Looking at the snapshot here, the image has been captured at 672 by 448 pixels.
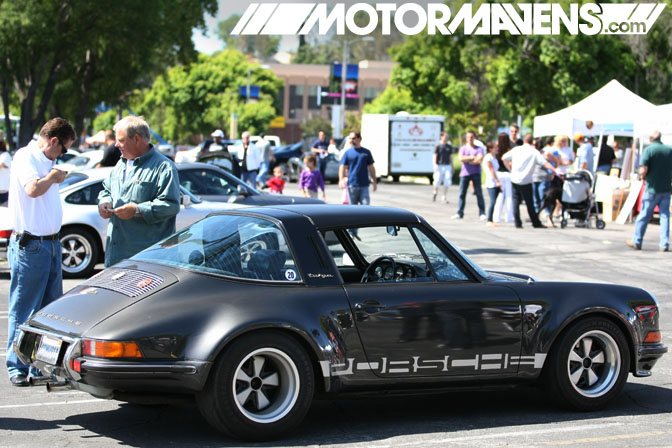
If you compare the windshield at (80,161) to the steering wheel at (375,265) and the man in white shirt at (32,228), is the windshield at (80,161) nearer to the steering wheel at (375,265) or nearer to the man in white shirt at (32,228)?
the man in white shirt at (32,228)

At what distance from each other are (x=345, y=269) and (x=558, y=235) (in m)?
13.1

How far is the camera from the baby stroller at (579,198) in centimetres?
2000

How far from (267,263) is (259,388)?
726 mm

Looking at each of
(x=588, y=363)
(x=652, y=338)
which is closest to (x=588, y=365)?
(x=588, y=363)

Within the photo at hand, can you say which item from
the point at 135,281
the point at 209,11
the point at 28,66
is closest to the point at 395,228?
the point at 135,281

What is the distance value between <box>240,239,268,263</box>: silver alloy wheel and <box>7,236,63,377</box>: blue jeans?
151 cm

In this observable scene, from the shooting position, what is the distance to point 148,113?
9700 cm

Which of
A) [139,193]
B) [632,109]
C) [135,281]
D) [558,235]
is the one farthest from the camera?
[632,109]

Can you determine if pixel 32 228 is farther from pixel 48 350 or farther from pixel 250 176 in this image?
pixel 250 176

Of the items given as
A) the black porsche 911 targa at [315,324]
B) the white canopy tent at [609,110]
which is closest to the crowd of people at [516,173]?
the white canopy tent at [609,110]

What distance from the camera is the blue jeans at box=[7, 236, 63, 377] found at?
642 centimetres

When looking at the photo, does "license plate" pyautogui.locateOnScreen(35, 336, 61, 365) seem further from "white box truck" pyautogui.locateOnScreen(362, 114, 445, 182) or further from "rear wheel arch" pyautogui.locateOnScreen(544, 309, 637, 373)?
"white box truck" pyautogui.locateOnScreen(362, 114, 445, 182)

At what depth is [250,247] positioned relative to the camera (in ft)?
18.9

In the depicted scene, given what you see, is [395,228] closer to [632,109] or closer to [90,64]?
[632,109]
